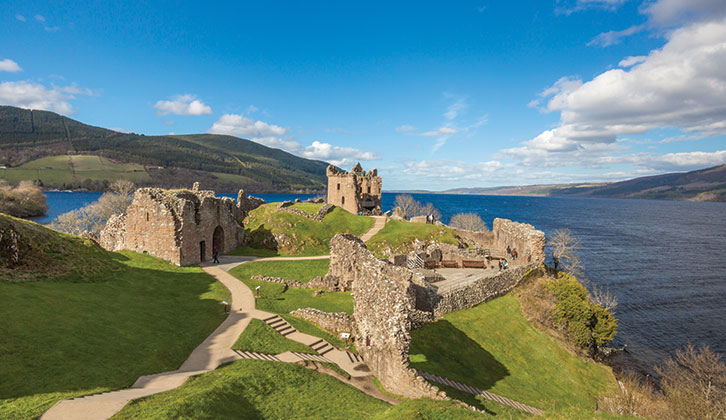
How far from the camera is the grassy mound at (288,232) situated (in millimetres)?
42406

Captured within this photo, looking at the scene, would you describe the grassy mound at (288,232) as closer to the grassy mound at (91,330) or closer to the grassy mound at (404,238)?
the grassy mound at (404,238)

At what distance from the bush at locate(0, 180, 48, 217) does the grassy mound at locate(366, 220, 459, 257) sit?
84.4 metres

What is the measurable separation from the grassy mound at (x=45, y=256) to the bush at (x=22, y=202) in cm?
7332

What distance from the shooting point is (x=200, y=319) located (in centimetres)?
2025

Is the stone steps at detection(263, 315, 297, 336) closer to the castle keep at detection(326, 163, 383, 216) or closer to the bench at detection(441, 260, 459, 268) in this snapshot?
the bench at detection(441, 260, 459, 268)

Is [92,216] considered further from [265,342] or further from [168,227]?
[265,342]

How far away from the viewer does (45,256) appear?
20953mm

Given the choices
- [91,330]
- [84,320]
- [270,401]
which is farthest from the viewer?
[84,320]

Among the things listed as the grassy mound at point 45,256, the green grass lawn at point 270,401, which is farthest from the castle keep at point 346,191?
the green grass lawn at point 270,401

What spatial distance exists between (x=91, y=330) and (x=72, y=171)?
209905 mm

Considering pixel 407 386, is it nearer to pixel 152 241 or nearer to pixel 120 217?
pixel 152 241

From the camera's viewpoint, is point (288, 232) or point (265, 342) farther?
point (288, 232)

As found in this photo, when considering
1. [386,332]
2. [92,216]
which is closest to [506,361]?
[386,332]

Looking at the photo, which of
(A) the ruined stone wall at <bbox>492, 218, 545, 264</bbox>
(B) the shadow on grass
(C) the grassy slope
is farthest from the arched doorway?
(A) the ruined stone wall at <bbox>492, 218, 545, 264</bbox>
